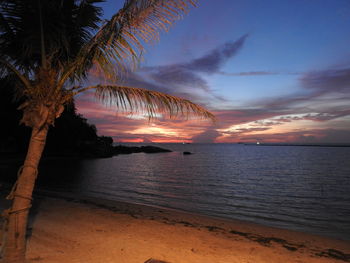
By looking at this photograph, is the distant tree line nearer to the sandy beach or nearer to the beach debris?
the sandy beach

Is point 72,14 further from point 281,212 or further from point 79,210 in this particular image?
point 281,212

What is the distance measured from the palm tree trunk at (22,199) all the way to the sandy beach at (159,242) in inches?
39.5

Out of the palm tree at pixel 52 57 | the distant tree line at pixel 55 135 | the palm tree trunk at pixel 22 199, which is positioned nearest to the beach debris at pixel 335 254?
the palm tree at pixel 52 57

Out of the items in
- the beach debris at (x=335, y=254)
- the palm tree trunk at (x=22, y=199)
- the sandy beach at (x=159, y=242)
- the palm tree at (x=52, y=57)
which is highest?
the palm tree at (x=52, y=57)

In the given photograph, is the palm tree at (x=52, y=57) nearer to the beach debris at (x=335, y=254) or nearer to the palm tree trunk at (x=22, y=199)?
the palm tree trunk at (x=22, y=199)

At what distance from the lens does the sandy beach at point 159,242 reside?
5.35m

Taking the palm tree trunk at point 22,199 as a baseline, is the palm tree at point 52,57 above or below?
above

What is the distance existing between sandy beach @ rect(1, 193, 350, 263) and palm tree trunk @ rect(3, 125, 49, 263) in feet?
3.29

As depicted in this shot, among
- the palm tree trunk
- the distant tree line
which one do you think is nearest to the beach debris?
the palm tree trunk

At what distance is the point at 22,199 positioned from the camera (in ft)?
12.2

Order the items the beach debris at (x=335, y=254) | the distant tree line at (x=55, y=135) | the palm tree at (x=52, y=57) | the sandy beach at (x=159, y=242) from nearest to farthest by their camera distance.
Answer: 1. the palm tree at (x=52, y=57)
2. the sandy beach at (x=159, y=242)
3. the beach debris at (x=335, y=254)
4. the distant tree line at (x=55, y=135)

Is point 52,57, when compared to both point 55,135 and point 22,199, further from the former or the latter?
point 55,135

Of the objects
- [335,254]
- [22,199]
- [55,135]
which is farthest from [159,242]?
[55,135]

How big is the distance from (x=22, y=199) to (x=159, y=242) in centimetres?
409
